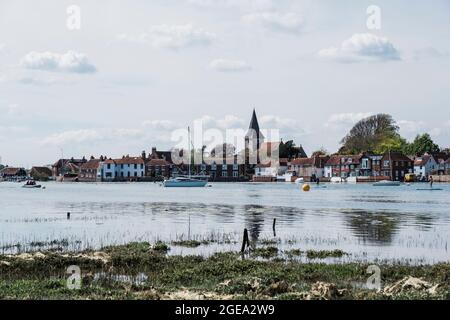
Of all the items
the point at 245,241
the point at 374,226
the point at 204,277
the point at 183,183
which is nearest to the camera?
the point at 204,277

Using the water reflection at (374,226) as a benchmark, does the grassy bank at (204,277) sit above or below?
above

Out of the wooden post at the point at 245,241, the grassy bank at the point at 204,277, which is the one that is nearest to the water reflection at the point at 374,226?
the wooden post at the point at 245,241

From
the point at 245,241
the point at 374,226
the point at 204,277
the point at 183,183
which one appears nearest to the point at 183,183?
the point at 183,183

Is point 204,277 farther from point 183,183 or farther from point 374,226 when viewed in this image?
point 183,183

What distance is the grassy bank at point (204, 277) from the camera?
62.5ft

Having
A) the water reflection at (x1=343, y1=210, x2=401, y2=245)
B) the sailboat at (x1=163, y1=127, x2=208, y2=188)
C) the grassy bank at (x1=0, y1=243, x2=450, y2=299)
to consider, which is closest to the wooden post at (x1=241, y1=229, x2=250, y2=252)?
the grassy bank at (x1=0, y1=243, x2=450, y2=299)

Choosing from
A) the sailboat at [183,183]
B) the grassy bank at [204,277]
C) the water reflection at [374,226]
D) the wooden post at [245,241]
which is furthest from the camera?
the sailboat at [183,183]

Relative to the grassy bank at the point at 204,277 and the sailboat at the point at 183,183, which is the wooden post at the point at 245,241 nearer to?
the grassy bank at the point at 204,277

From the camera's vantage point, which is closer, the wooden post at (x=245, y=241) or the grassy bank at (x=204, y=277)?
the grassy bank at (x=204, y=277)

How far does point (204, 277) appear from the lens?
23672mm

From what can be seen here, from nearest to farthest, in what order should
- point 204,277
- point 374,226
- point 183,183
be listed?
point 204,277
point 374,226
point 183,183

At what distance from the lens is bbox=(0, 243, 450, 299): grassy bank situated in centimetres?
1906

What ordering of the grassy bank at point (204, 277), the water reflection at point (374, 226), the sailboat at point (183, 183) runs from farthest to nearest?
the sailboat at point (183, 183)
the water reflection at point (374, 226)
the grassy bank at point (204, 277)
